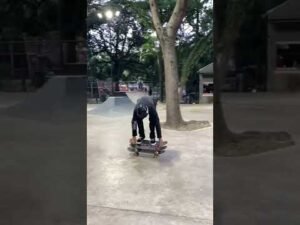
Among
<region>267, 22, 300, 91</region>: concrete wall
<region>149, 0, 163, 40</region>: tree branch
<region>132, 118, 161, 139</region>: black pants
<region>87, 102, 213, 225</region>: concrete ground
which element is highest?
<region>149, 0, 163, 40</region>: tree branch

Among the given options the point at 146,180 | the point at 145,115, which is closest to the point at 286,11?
the point at 146,180

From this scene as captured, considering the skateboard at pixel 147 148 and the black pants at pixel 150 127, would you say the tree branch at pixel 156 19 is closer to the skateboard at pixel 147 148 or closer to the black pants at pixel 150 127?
the black pants at pixel 150 127

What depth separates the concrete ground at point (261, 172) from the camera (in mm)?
1784

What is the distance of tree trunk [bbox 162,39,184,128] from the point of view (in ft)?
24.2

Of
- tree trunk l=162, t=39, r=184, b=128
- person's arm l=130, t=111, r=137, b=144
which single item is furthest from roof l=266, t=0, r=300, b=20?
tree trunk l=162, t=39, r=184, b=128

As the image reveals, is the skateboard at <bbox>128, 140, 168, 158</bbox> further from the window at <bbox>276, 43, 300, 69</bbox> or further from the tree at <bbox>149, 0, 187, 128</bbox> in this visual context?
the window at <bbox>276, 43, 300, 69</bbox>

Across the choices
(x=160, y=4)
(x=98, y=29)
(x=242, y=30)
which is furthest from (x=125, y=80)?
(x=160, y=4)

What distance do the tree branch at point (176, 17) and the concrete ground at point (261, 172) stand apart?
16.9ft

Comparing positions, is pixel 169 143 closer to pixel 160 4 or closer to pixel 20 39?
pixel 160 4

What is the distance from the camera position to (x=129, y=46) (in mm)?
4891

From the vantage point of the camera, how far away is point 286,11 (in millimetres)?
1778

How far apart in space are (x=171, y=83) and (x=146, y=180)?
3273 millimetres

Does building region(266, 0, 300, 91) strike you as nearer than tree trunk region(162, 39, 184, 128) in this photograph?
Yes

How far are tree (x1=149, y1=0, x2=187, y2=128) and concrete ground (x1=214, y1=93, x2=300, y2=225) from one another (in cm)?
514
